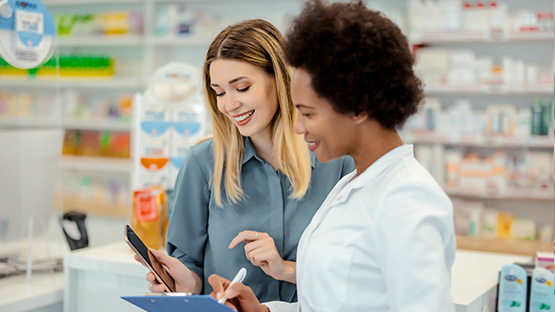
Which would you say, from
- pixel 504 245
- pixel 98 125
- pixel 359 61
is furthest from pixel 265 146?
pixel 98 125

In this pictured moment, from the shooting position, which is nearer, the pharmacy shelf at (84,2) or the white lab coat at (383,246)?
the white lab coat at (383,246)

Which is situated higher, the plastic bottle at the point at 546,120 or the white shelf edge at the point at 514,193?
the plastic bottle at the point at 546,120

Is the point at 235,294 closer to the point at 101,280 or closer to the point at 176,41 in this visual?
the point at 101,280

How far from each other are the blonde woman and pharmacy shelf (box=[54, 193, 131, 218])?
194 inches

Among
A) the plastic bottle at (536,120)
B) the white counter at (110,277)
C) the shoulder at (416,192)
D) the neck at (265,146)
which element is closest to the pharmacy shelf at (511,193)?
the plastic bottle at (536,120)

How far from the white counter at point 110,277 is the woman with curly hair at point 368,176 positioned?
1.03 metres

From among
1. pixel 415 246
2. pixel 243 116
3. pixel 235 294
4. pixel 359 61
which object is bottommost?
pixel 235 294

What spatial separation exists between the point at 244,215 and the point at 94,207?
5328 millimetres

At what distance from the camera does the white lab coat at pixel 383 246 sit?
1.02 meters

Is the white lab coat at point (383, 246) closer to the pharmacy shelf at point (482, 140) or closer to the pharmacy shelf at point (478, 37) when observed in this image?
the pharmacy shelf at point (482, 140)

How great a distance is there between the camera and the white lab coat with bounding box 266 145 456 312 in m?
1.02

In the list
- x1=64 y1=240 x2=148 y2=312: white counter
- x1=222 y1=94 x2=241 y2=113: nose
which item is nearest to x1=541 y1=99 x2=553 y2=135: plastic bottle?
x1=64 y1=240 x2=148 y2=312: white counter

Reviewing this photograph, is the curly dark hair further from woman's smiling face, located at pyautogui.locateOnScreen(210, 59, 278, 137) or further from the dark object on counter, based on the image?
the dark object on counter

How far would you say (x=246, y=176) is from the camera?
5.90ft
